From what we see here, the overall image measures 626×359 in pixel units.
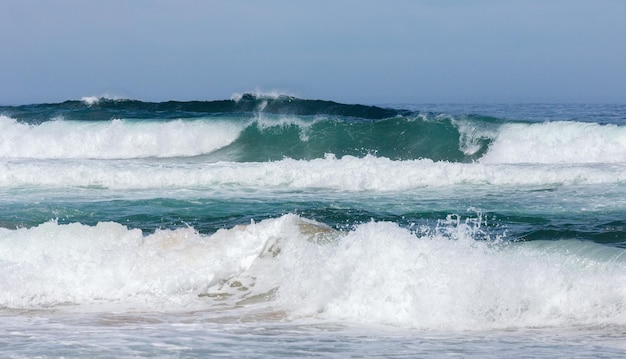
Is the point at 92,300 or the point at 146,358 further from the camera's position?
the point at 92,300

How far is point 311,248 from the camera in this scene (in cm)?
875

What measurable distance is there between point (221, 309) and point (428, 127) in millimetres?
18167

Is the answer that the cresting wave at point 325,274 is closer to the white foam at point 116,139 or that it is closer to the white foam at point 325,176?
the white foam at point 325,176

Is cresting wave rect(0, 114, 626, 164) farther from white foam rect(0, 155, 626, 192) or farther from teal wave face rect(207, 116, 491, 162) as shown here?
white foam rect(0, 155, 626, 192)

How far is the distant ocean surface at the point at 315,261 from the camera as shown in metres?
6.59

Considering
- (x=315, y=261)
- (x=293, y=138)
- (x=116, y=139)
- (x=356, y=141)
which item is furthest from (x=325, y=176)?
(x=116, y=139)

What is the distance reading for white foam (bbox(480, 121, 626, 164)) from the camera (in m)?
22.0

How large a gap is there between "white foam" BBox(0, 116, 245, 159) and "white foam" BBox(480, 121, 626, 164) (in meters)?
7.50

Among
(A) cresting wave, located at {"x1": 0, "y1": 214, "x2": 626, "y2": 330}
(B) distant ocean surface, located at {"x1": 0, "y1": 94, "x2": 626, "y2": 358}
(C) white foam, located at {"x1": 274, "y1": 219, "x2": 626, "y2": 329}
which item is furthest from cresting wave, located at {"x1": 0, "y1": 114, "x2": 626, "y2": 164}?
(C) white foam, located at {"x1": 274, "y1": 219, "x2": 626, "y2": 329}

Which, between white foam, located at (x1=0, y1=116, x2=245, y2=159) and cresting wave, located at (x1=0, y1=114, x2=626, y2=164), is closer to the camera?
cresting wave, located at (x1=0, y1=114, x2=626, y2=164)

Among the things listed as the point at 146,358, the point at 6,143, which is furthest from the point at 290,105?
the point at 146,358

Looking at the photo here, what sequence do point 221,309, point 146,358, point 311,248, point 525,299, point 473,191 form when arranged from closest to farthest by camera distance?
point 146,358
point 525,299
point 221,309
point 311,248
point 473,191

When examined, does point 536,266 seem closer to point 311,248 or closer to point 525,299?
point 525,299

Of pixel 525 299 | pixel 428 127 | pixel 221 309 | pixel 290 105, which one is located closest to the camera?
pixel 525 299
